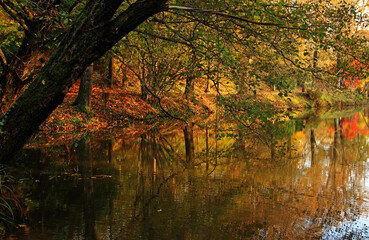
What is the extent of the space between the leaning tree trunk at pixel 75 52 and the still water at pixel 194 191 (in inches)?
68.5

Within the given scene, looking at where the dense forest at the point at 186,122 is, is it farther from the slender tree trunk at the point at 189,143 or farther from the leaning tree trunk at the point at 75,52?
the slender tree trunk at the point at 189,143

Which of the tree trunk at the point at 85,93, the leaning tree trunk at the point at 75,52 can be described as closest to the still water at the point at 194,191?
the leaning tree trunk at the point at 75,52

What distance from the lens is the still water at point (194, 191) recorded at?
18.9ft

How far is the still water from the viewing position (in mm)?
5750

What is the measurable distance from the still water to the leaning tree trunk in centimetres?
174

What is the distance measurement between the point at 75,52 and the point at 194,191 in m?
4.38

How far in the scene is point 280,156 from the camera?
11.8 m

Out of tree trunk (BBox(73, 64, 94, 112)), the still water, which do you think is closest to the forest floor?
tree trunk (BBox(73, 64, 94, 112))

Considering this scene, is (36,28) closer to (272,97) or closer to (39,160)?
(39,160)

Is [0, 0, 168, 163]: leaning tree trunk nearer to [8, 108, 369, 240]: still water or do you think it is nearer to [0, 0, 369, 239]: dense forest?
[0, 0, 369, 239]: dense forest

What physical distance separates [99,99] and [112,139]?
21.4 feet

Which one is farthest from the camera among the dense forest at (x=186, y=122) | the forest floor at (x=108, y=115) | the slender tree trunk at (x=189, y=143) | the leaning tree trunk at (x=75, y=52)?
the forest floor at (x=108, y=115)

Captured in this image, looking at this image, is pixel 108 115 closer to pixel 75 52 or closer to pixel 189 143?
pixel 189 143

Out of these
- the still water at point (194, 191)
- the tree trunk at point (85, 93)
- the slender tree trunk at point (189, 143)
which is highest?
the tree trunk at point (85, 93)
